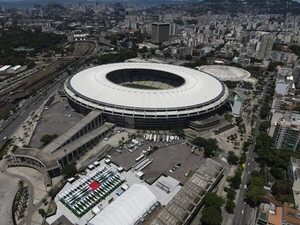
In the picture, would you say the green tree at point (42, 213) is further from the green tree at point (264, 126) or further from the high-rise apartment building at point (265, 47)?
the high-rise apartment building at point (265, 47)

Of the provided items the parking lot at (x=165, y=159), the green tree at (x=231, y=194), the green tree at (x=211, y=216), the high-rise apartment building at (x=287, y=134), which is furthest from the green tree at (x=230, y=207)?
the high-rise apartment building at (x=287, y=134)

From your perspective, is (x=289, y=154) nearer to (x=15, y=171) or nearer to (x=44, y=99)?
(x=15, y=171)

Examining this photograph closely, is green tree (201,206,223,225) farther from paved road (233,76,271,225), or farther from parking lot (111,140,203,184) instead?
parking lot (111,140,203,184)

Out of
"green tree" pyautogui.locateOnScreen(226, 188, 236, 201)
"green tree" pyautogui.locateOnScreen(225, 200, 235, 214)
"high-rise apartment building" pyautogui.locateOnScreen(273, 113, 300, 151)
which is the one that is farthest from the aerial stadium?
"green tree" pyautogui.locateOnScreen(225, 200, 235, 214)

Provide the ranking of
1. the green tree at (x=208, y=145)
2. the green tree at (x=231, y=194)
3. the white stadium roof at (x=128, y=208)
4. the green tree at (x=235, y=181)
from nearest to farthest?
1. the white stadium roof at (x=128, y=208)
2. the green tree at (x=231, y=194)
3. the green tree at (x=235, y=181)
4. the green tree at (x=208, y=145)

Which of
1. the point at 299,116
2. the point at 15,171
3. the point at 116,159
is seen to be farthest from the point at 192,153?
the point at 15,171

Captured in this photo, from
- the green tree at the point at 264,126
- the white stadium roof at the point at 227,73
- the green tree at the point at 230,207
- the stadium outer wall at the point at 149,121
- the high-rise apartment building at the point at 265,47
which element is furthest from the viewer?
the high-rise apartment building at the point at 265,47
